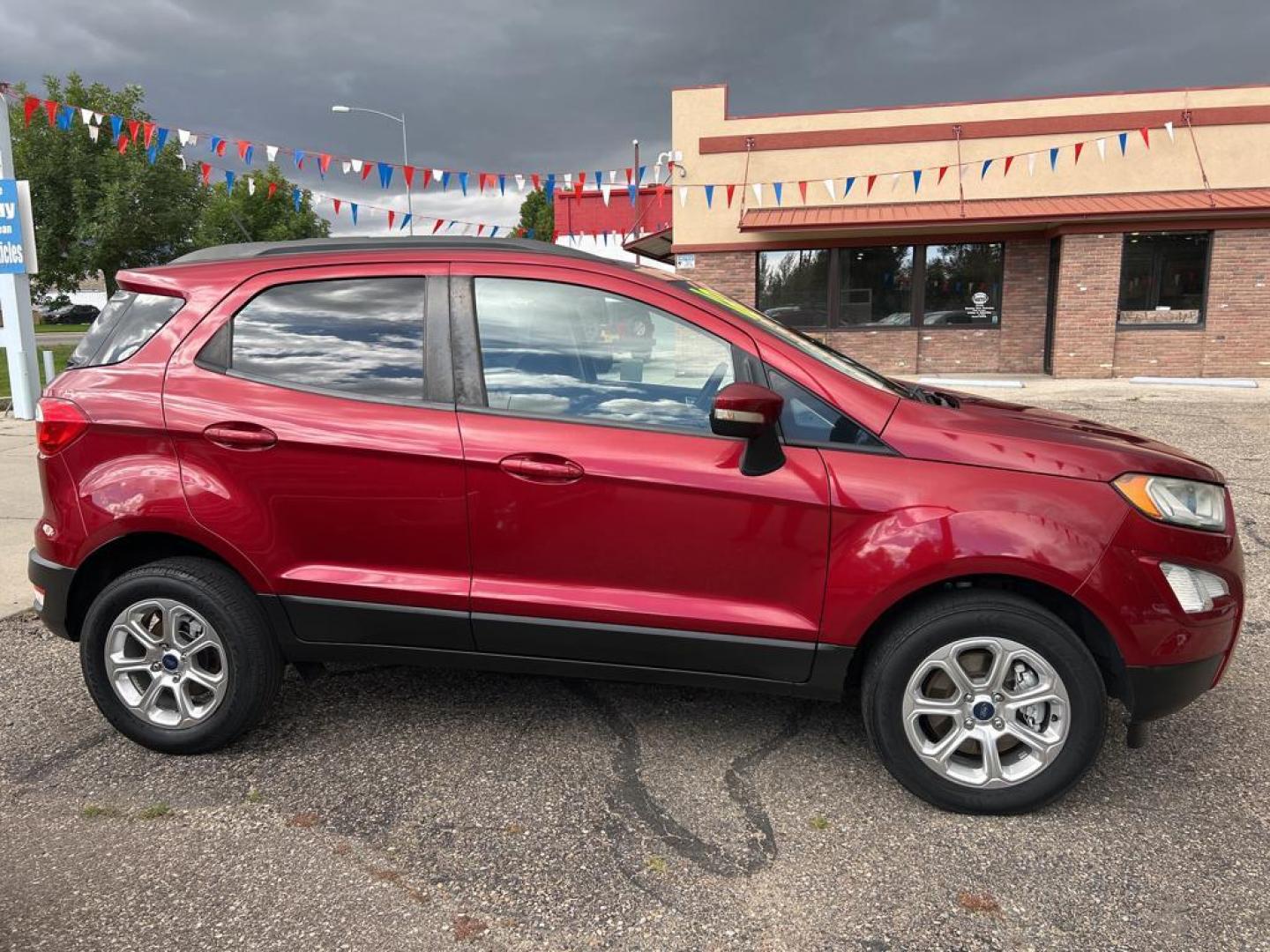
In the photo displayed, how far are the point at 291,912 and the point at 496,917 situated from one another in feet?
1.82

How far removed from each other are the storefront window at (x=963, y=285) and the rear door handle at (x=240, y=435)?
1708 cm

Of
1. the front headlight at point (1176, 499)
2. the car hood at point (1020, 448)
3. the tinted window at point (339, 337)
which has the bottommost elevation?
the front headlight at point (1176, 499)

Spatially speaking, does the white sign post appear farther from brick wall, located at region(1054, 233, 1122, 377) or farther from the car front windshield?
brick wall, located at region(1054, 233, 1122, 377)

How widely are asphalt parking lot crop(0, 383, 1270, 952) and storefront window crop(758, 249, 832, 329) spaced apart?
15427mm

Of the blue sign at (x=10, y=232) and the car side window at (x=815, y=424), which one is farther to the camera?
the blue sign at (x=10, y=232)

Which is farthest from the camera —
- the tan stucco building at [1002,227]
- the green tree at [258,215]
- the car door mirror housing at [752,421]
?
the green tree at [258,215]

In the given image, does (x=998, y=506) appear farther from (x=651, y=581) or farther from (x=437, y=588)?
(x=437, y=588)

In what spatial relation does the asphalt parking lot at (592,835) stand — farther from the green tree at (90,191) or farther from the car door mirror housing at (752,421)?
the green tree at (90,191)

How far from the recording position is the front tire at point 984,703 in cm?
267

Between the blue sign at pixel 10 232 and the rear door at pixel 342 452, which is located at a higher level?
the blue sign at pixel 10 232

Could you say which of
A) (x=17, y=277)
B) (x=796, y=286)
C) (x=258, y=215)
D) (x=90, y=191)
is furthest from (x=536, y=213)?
(x=17, y=277)

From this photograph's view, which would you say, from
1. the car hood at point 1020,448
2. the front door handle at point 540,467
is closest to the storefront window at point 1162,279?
the car hood at point 1020,448

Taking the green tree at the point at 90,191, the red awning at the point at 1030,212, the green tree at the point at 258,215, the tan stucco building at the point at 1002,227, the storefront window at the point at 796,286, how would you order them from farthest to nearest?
the green tree at the point at 258,215, the green tree at the point at 90,191, the storefront window at the point at 796,286, the tan stucco building at the point at 1002,227, the red awning at the point at 1030,212

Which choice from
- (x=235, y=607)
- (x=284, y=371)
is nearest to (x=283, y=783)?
(x=235, y=607)
